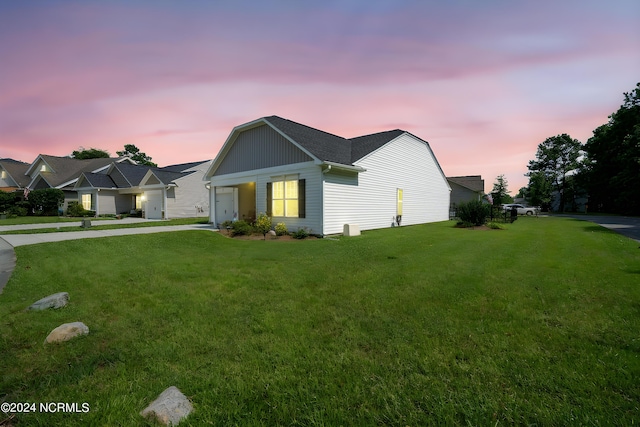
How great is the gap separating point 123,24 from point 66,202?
31571 millimetres

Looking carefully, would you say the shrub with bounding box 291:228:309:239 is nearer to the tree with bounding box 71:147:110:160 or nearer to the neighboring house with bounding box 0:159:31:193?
the neighboring house with bounding box 0:159:31:193

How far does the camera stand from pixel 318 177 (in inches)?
496

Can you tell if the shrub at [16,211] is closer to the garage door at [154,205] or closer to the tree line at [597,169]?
the garage door at [154,205]

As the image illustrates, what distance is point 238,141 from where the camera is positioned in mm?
16859

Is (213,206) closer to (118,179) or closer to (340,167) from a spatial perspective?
(340,167)

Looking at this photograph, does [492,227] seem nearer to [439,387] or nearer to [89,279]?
[439,387]

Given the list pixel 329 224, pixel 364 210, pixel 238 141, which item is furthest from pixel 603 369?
pixel 238 141

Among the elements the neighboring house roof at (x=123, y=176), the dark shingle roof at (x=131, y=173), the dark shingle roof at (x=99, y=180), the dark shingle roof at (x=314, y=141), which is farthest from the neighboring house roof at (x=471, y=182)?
the dark shingle roof at (x=99, y=180)

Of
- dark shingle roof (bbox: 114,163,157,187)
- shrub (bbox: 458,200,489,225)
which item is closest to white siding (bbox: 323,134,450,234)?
shrub (bbox: 458,200,489,225)

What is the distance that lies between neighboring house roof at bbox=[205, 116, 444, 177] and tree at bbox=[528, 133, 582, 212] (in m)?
45.3

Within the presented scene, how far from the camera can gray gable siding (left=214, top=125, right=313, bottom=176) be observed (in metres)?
13.9

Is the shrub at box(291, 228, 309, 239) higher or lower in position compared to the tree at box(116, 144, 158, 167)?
lower

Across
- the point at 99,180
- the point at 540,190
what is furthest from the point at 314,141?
the point at 540,190

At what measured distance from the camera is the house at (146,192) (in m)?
25.3
